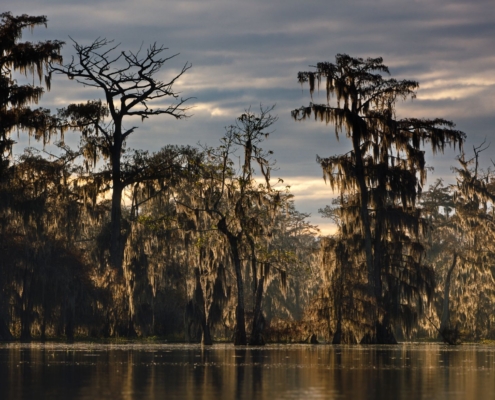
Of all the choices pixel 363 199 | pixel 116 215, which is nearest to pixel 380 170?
pixel 363 199

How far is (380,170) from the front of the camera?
4925cm

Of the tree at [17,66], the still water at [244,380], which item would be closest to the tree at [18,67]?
the tree at [17,66]

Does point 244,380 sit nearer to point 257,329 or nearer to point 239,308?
point 257,329

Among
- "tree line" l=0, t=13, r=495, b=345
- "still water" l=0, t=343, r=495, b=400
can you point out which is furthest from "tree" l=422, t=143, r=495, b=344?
"still water" l=0, t=343, r=495, b=400

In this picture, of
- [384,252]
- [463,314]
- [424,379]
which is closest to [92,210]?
[384,252]

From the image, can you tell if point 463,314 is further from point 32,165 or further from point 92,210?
point 32,165

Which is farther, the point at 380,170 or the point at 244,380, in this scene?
the point at 380,170

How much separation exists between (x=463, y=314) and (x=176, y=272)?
72.7 feet

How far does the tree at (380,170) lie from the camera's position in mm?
49188

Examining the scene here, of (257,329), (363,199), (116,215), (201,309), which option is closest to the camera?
(257,329)

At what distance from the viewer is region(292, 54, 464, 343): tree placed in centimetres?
4919

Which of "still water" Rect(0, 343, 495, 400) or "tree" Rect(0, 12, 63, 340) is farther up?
"tree" Rect(0, 12, 63, 340)

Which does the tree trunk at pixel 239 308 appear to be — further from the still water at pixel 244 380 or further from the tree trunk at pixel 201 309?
the still water at pixel 244 380

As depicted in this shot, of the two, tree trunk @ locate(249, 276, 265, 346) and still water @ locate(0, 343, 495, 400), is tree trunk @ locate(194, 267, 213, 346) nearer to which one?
tree trunk @ locate(249, 276, 265, 346)
